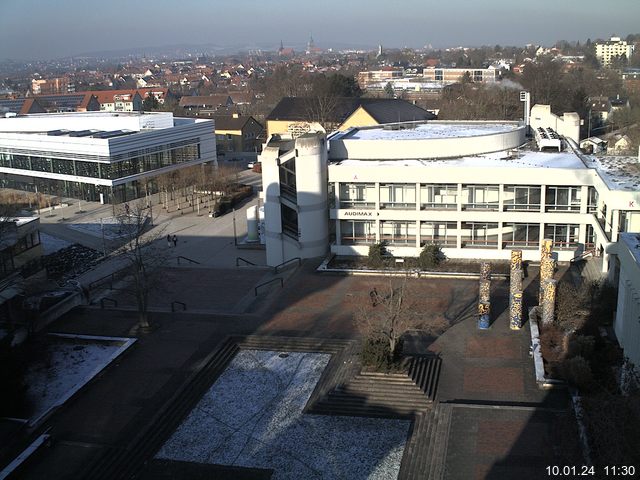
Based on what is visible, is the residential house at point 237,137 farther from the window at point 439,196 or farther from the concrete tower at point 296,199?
the window at point 439,196

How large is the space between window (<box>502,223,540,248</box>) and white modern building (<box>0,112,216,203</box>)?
102 ft

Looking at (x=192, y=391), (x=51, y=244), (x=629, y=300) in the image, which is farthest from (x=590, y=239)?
(x=51, y=244)

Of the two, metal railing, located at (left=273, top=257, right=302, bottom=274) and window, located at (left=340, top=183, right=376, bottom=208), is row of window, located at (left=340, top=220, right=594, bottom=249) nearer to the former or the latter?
window, located at (left=340, top=183, right=376, bottom=208)

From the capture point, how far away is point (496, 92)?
7569cm

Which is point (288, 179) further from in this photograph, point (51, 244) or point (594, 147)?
point (594, 147)

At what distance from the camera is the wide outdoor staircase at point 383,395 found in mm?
20078

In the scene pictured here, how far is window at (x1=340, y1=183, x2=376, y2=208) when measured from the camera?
34.4 meters

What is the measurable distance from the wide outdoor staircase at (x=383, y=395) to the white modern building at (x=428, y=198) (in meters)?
13.2

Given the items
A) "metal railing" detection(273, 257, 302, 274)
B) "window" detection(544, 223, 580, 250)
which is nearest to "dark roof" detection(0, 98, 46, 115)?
"metal railing" detection(273, 257, 302, 274)

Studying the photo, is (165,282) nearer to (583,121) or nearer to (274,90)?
(583,121)

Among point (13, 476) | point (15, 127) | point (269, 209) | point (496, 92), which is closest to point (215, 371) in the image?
point (13, 476)

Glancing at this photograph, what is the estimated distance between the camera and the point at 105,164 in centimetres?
5306

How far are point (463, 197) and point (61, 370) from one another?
64.8ft

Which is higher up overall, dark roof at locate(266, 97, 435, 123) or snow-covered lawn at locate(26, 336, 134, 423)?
dark roof at locate(266, 97, 435, 123)
